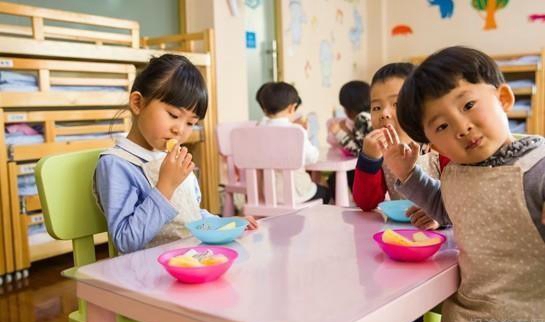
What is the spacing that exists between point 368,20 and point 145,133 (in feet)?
16.8

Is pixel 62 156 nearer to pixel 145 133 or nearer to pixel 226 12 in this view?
pixel 145 133

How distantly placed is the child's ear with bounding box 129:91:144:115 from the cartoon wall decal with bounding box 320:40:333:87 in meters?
3.93

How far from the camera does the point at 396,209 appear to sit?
1.15 metres

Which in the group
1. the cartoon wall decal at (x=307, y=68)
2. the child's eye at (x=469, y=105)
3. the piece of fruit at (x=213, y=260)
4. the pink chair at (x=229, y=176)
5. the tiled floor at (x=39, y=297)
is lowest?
the tiled floor at (x=39, y=297)

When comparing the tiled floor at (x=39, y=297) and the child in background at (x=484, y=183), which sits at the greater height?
the child in background at (x=484, y=183)

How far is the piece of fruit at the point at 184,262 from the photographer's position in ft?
2.50

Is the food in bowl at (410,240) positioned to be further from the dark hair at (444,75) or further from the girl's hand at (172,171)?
the girl's hand at (172,171)

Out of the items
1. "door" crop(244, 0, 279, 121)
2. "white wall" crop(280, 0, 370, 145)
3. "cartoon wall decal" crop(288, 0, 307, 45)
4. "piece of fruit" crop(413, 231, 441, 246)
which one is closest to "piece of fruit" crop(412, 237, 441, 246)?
"piece of fruit" crop(413, 231, 441, 246)

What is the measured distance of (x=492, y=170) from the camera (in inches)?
32.6

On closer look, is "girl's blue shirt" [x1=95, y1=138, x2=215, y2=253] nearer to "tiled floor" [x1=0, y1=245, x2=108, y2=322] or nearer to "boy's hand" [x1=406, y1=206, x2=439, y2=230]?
"boy's hand" [x1=406, y1=206, x2=439, y2=230]

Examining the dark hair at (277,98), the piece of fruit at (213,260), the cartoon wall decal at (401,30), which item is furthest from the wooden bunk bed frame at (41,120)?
the cartoon wall decal at (401,30)

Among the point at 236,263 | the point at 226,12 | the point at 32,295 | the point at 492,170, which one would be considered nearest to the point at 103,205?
the point at 236,263

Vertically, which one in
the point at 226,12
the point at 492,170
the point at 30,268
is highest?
the point at 226,12

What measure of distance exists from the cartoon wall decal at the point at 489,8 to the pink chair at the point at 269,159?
12.5 ft
